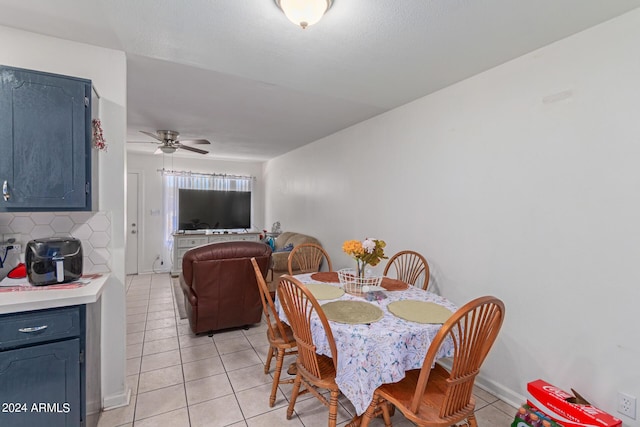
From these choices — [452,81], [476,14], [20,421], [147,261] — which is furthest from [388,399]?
[147,261]

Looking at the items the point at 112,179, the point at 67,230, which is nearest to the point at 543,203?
the point at 112,179

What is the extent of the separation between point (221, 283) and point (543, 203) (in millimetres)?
2765

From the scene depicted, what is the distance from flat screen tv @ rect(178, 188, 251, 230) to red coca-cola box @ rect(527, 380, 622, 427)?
5.69 meters

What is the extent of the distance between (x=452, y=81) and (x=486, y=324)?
1.99 m

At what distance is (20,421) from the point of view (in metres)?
1.46

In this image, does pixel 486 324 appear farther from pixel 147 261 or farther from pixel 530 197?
pixel 147 261

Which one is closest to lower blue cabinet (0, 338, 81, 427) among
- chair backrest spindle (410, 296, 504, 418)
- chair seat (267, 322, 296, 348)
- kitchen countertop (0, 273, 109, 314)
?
kitchen countertop (0, 273, 109, 314)

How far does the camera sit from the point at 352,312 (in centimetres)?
178

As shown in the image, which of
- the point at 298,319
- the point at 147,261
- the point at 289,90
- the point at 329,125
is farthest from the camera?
the point at 147,261

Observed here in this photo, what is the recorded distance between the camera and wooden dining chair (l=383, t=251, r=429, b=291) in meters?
2.78

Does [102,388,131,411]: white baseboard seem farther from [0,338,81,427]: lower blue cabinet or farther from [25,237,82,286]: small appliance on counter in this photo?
[25,237,82,286]: small appliance on counter

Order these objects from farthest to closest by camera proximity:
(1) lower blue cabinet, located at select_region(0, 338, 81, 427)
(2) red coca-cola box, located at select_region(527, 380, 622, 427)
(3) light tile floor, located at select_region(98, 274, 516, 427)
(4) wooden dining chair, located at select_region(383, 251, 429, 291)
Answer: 1. (4) wooden dining chair, located at select_region(383, 251, 429, 291)
2. (3) light tile floor, located at select_region(98, 274, 516, 427)
3. (2) red coca-cola box, located at select_region(527, 380, 622, 427)
4. (1) lower blue cabinet, located at select_region(0, 338, 81, 427)

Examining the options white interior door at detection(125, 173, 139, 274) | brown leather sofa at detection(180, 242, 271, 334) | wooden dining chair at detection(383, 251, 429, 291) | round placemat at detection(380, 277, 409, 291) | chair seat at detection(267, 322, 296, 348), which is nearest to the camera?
chair seat at detection(267, 322, 296, 348)

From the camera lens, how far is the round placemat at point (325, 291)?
207 cm
